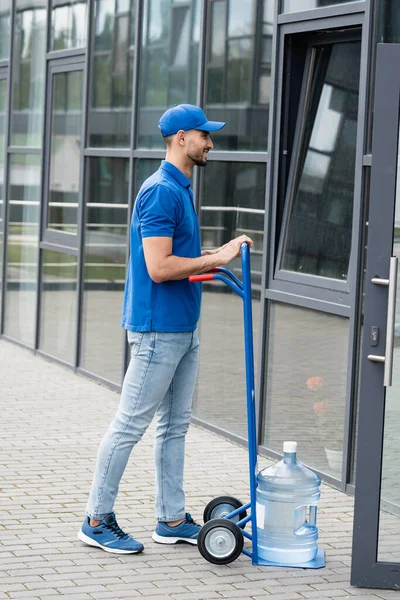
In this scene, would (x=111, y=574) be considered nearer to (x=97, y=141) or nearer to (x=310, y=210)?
(x=310, y=210)

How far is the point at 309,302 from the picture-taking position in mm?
7234

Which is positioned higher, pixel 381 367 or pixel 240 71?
pixel 240 71

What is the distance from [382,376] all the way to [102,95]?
19.6ft

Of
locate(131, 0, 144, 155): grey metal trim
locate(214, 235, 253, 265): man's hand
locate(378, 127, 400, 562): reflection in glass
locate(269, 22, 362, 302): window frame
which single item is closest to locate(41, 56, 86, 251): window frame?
locate(131, 0, 144, 155): grey metal trim

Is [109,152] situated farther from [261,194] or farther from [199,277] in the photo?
[199,277]

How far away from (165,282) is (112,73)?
5.15 metres

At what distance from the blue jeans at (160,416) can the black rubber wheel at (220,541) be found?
0.38 m

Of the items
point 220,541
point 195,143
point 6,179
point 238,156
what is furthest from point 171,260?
point 6,179

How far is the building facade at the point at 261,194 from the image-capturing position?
5.12 metres

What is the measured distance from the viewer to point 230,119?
26.9 ft

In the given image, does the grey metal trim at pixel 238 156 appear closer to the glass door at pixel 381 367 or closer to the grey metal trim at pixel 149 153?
the grey metal trim at pixel 149 153

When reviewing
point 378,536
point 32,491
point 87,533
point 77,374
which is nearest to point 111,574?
point 87,533

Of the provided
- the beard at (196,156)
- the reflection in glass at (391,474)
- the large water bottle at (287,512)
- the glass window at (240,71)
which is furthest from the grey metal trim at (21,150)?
the reflection in glass at (391,474)

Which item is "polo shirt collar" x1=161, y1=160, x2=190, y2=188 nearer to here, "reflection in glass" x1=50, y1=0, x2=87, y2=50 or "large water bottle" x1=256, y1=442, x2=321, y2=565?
"large water bottle" x1=256, y1=442, x2=321, y2=565
